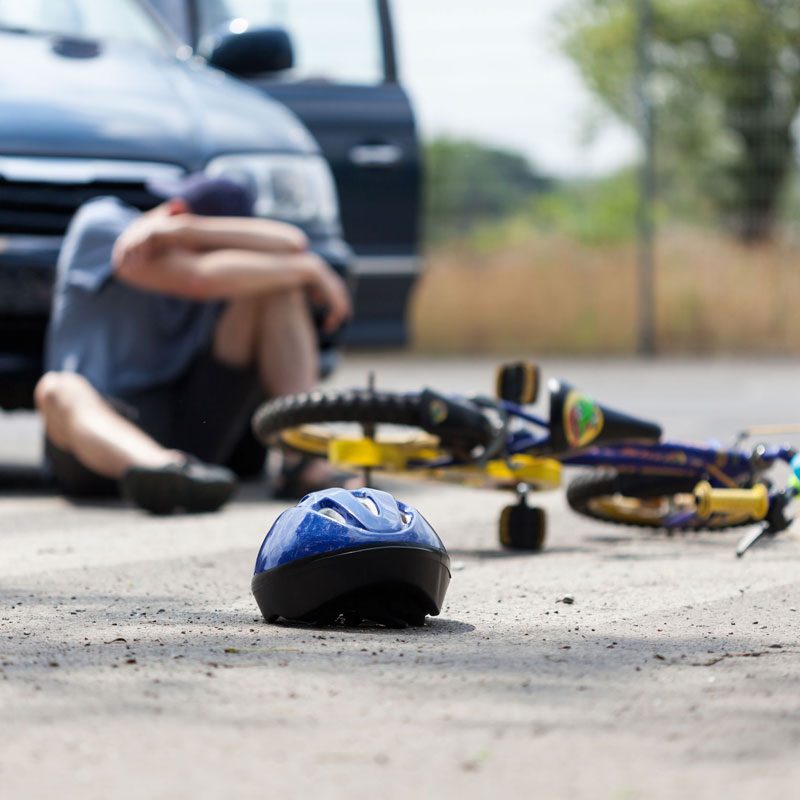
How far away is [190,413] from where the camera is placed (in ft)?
25.4

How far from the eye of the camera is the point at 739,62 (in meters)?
26.0

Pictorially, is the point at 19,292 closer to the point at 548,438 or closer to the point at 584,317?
the point at 548,438

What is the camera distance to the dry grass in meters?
19.4

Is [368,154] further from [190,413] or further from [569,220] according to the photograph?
[569,220]

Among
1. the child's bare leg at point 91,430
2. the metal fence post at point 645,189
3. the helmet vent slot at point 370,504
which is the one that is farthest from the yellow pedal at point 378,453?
the metal fence post at point 645,189

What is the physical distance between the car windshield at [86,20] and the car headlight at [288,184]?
94 cm

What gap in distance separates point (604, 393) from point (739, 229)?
22.5ft

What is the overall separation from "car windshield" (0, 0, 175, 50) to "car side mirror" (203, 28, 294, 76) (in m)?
0.24

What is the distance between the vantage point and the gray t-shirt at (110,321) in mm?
7426

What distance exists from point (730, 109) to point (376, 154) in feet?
41.2

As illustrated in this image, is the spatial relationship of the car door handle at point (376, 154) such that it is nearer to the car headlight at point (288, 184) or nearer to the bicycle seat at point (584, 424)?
the car headlight at point (288, 184)

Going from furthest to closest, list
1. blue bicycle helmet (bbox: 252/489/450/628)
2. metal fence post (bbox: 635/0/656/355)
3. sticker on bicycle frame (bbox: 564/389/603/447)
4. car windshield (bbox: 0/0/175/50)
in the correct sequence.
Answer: metal fence post (bbox: 635/0/656/355) → car windshield (bbox: 0/0/175/50) → sticker on bicycle frame (bbox: 564/389/603/447) → blue bicycle helmet (bbox: 252/489/450/628)

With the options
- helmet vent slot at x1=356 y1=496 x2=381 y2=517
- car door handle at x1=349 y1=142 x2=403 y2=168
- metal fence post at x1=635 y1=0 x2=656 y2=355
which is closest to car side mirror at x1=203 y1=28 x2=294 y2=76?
car door handle at x1=349 y1=142 x2=403 y2=168

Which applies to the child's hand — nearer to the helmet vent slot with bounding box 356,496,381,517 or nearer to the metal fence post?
the helmet vent slot with bounding box 356,496,381,517
